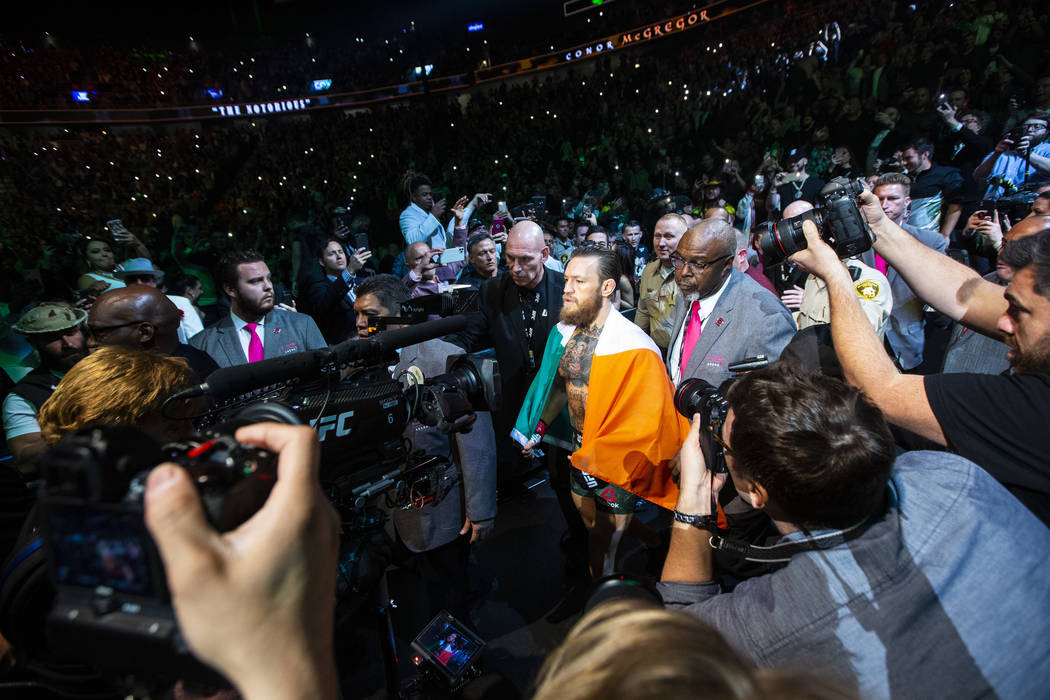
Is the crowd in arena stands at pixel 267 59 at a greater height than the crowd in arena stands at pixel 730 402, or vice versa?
the crowd in arena stands at pixel 267 59

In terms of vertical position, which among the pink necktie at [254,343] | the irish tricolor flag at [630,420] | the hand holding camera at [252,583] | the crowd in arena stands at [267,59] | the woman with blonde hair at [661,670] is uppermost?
the crowd in arena stands at [267,59]

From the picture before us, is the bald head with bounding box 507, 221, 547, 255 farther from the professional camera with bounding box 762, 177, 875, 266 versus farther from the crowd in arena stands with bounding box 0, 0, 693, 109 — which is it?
the crowd in arena stands with bounding box 0, 0, 693, 109

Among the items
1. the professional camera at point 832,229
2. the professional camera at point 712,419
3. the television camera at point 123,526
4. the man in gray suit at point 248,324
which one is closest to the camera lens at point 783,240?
the professional camera at point 832,229

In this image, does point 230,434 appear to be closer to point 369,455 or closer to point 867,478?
point 369,455

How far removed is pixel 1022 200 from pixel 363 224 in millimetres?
7445

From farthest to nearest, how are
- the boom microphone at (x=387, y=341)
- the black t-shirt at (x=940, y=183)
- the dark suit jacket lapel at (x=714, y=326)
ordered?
the black t-shirt at (x=940, y=183)
the dark suit jacket lapel at (x=714, y=326)
the boom microphone at (x=387, y=341)

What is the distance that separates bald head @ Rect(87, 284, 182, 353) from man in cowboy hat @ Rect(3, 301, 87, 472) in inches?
19.5

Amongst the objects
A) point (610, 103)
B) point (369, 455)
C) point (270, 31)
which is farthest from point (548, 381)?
point (270, 31)

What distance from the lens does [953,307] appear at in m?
2.10

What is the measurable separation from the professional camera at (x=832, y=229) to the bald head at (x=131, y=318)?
3.11 metres

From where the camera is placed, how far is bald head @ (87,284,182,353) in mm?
2414

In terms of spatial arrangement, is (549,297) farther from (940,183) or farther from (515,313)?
(940,183)

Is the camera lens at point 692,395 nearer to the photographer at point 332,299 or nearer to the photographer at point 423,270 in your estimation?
the photographer at point 423,270

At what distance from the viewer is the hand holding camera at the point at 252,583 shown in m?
0.49
